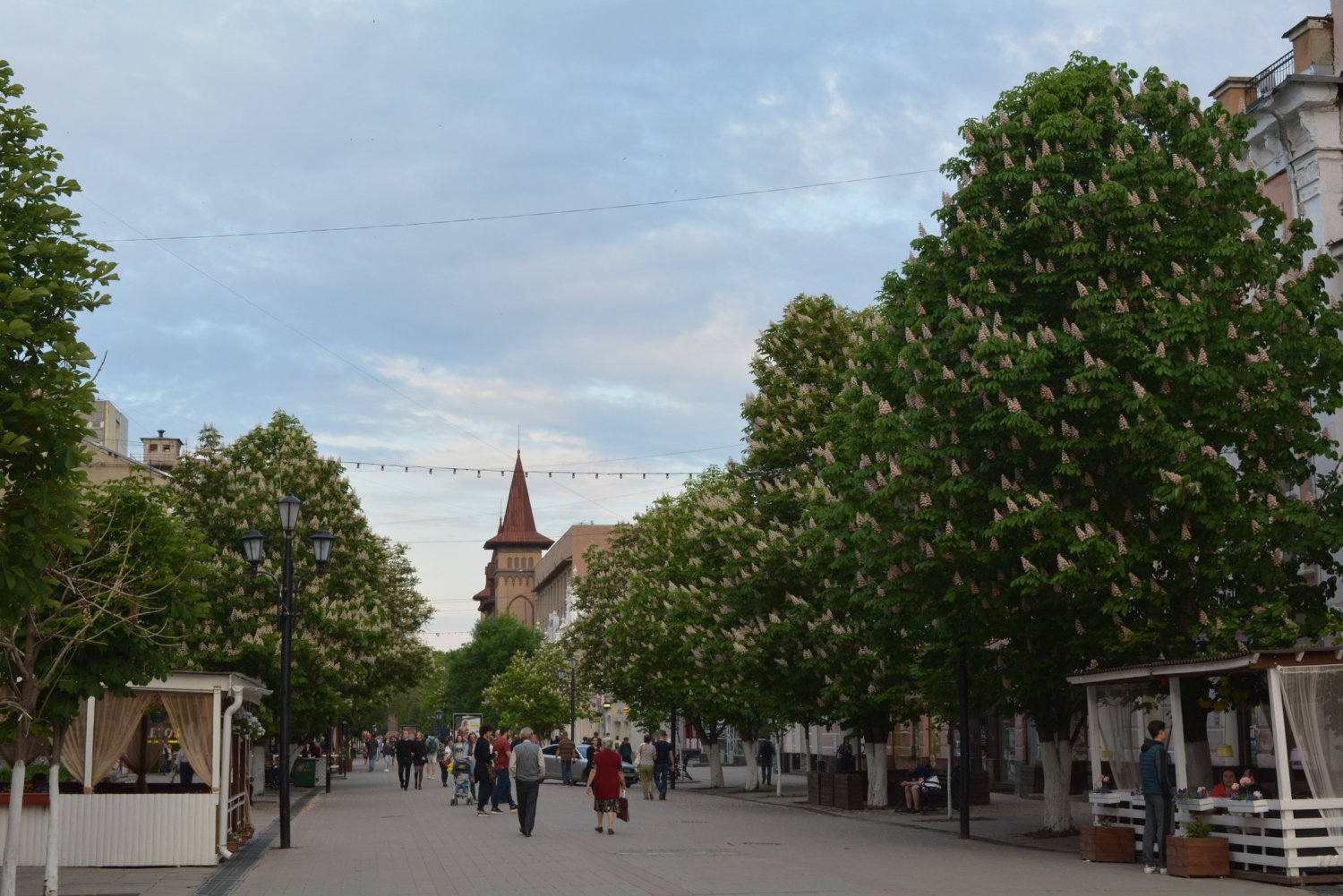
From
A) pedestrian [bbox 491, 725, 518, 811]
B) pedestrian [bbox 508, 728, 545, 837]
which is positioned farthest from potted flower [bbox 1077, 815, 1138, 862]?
pedestrian [bbox 491, 725, 518, 811]

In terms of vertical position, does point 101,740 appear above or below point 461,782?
above

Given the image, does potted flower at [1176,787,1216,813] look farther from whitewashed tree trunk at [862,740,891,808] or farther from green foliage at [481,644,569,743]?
green foliage at [481,644,569,743]

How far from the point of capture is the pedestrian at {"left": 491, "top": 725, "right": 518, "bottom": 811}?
36.6m

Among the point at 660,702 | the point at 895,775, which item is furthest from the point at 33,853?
the point at 660,702

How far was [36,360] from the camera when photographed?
13.1 meters

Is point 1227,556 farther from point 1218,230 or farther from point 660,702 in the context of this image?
point 660,702

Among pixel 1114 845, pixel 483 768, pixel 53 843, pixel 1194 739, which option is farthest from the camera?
pixel 483 768

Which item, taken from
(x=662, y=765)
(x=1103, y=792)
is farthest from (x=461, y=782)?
(x=1103, y=792)

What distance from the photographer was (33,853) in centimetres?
2186

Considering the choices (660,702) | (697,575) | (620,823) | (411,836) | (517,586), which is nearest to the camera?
(411,836)

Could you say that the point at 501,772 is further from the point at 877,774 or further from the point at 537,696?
the point at 537,696

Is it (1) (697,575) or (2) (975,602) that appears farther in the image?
(1) (697,575)

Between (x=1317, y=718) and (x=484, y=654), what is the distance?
113 m

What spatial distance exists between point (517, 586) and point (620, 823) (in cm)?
15612
